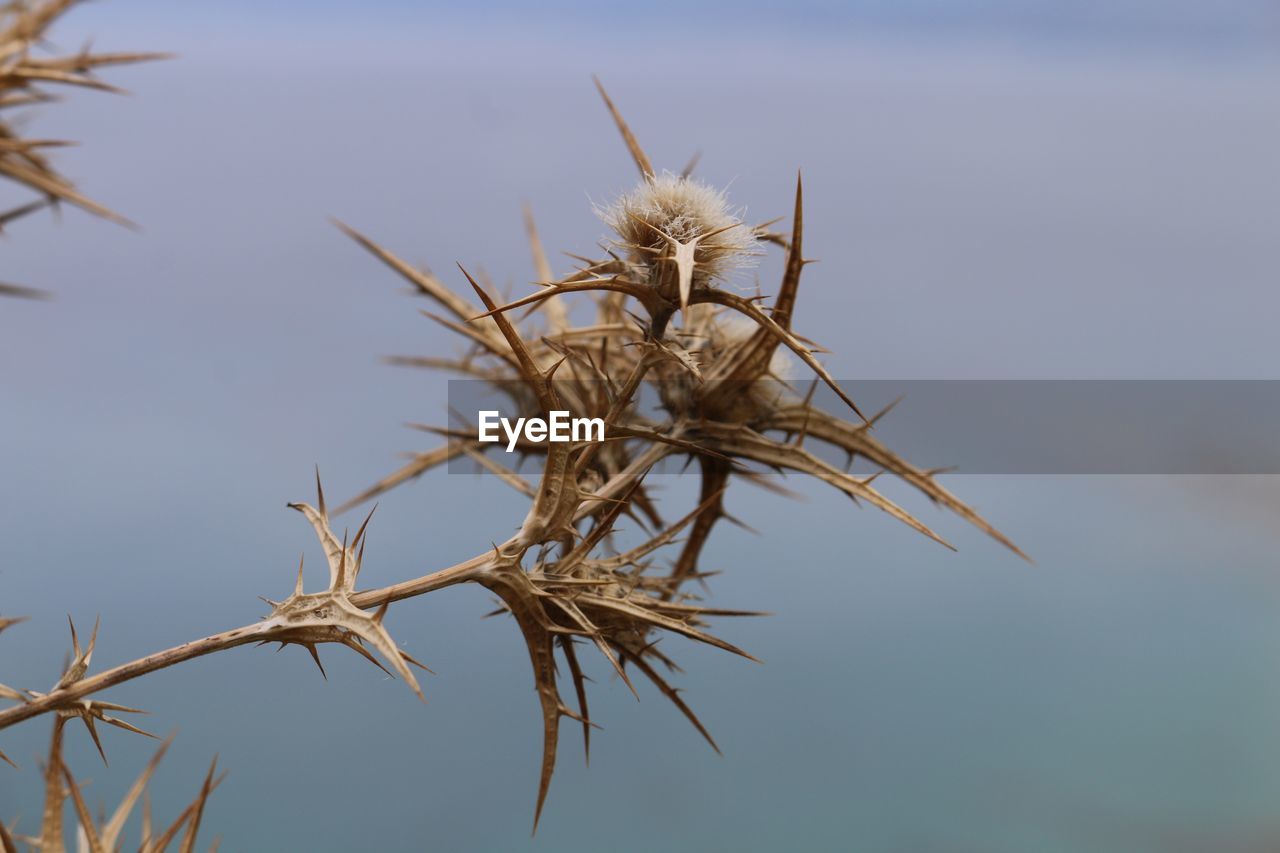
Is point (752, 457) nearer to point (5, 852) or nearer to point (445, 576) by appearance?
point (445, 576)

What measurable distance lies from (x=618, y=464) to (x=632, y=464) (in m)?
0.46

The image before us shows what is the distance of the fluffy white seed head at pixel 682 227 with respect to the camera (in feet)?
7.05

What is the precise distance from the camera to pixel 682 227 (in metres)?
2.15

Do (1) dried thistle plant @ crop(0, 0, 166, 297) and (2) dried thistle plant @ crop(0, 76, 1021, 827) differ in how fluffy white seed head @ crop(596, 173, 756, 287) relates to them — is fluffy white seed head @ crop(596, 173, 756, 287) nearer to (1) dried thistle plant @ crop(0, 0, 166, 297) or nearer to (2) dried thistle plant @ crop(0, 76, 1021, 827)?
(2) dried thistle plant @ crop(0, 76, 1021, 827)

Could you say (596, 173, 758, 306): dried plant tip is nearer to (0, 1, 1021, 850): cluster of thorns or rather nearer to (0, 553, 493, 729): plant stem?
(0, 1, 1021, 850): cluster of thorns

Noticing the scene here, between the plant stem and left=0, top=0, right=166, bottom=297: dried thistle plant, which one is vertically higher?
left=0, top=0, right=166, bottom=297: dried thistle plant

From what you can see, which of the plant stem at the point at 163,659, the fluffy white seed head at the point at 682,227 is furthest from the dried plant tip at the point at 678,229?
the plant stem at the point at 163,659

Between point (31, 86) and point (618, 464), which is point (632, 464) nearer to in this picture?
point (618, 464)

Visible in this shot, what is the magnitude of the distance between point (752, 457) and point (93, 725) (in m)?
1.50

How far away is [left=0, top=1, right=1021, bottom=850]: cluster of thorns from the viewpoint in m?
2.03

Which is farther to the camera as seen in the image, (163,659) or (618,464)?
(618,464)

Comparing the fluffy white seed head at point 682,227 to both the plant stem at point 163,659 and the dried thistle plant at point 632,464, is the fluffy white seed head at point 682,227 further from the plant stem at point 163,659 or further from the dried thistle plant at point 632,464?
the plant stem at point 163,659

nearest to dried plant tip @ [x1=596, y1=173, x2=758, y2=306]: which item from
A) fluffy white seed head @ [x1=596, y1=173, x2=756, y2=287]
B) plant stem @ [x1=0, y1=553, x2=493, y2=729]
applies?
fluffy white seed head @ [x1=596, y1=173, x2=756, y2=287]

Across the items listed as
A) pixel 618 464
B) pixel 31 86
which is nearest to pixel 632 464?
pixel 618 464
